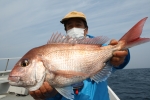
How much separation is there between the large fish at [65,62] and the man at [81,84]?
0.15 meters

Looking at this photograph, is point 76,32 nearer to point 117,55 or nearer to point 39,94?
point 117,55

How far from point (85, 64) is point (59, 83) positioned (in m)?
0.47

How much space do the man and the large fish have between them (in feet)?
0.49

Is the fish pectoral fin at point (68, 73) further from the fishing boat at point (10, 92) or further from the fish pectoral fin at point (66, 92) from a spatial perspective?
the fishing boat at point (10, 92)

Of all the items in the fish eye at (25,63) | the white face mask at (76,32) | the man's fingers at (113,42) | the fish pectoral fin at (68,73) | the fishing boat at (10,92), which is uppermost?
the white face mask at (76,32)

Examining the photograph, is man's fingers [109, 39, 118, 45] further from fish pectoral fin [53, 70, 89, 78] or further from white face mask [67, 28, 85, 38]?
white face mask [67, 28, 85, 38]

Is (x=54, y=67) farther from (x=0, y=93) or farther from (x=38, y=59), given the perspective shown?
(x=0, y=93)

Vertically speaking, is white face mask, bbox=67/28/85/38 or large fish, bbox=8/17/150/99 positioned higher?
white face mask, bbox=67/28/85/38

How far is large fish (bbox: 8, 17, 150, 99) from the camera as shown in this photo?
77.2 inches

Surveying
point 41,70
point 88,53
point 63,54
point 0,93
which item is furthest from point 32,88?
point 0,93

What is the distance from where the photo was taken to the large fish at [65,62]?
1.96m

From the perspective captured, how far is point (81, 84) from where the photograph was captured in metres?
2.58

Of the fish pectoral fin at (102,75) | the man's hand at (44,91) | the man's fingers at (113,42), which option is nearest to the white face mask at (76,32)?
the man's fingers at (113,42)

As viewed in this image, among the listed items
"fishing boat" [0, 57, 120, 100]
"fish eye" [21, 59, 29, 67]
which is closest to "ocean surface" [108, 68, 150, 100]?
"fishing boat" [0, 57, 120, 100]
